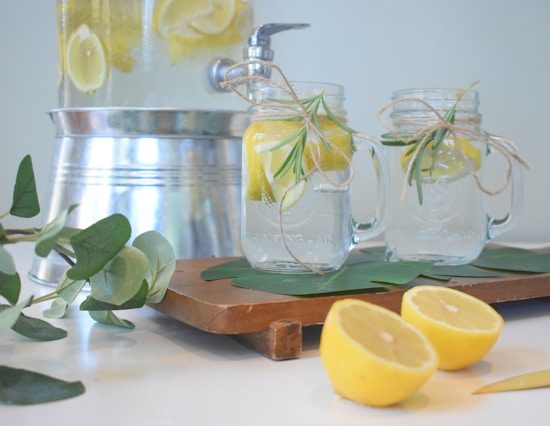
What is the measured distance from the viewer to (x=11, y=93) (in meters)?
1.28

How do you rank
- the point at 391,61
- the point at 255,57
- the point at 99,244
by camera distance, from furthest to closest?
1. the point at 391,61
2. the point at 255,57
3. the point at 99,244

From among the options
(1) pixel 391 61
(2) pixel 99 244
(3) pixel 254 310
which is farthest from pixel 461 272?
(1) pixel 391 61

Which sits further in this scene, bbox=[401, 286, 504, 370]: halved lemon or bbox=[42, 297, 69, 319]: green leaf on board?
bbox=[42, 297, 69, 319]: green leaf on board

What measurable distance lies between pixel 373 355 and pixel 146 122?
47 centimetres

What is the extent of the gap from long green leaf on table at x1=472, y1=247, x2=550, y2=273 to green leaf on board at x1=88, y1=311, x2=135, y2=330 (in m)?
0.36

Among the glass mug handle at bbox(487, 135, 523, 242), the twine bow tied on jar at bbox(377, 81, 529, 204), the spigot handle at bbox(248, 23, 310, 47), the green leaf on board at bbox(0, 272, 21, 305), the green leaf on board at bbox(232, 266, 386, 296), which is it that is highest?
the spigot handle at bbox(248, 23, 310, 47)

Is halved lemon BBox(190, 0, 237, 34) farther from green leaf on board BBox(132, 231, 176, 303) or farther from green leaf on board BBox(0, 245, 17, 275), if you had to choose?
green leaf on board BBox(0, 245, 17, 275)

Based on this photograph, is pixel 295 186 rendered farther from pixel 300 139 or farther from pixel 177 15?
pixel 177 15

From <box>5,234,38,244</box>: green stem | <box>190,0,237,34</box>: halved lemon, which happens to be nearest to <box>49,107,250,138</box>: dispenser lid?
<box>190,0,237,34</box>: halved lemon

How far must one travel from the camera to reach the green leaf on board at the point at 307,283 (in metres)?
0.65

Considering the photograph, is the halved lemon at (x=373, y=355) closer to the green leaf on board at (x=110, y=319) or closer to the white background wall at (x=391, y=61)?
the green leaf on board at (x=110, y=319)

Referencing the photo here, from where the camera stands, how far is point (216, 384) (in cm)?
55

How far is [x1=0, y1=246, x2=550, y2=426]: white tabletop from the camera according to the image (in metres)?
0.48

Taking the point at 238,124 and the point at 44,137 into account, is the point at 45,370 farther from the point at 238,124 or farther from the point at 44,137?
the point at 44,137
